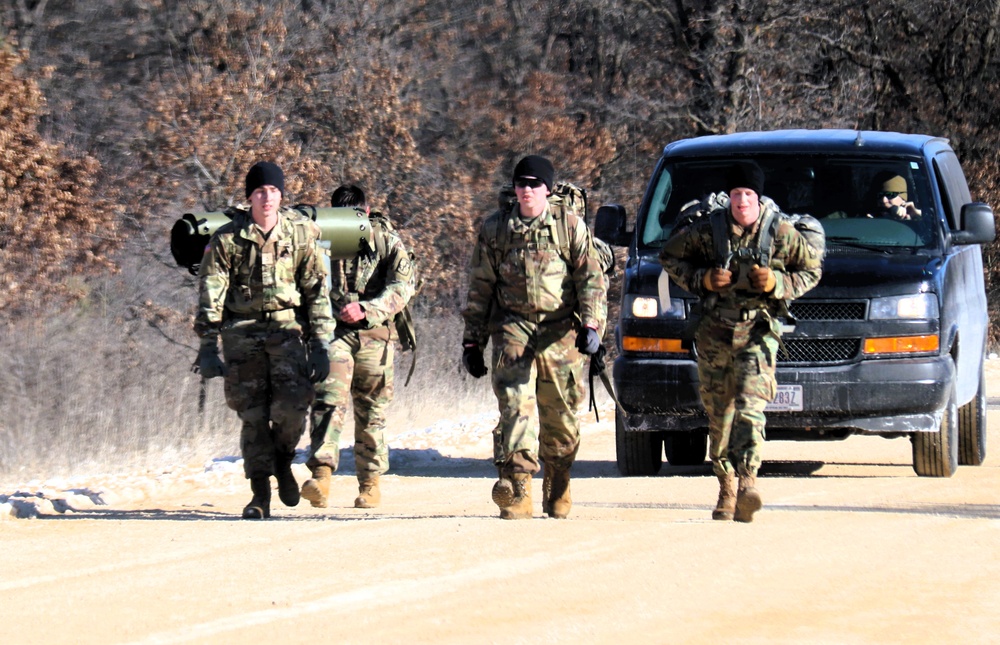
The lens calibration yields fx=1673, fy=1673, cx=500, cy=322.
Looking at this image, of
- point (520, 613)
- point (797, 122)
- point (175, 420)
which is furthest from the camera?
point (797, 122)

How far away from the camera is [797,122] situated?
26.5 metres

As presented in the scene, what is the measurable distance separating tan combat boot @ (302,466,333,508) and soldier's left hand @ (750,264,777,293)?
2749 mm

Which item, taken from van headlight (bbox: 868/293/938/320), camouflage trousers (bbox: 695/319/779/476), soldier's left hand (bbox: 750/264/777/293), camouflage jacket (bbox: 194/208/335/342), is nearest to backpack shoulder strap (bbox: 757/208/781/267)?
soldier's left hand (bbox: 750/264/777/293)

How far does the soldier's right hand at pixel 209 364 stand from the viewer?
881 centimetres

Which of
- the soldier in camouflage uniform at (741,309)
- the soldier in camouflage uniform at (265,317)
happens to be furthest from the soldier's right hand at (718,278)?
the soldier in camouflage uniform at (265,317)

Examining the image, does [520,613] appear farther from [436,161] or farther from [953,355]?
[436,161]

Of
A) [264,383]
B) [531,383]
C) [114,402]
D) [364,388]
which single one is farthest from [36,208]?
[531,383]

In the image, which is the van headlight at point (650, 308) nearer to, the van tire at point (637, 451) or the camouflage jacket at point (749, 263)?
the van tire at point (637, 451)

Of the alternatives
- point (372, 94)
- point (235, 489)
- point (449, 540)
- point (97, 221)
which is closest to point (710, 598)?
point (449, 540)

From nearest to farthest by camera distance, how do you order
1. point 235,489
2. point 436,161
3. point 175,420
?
point 235,489 → point 175,420 → point 436,161

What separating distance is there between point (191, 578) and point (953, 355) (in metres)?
5.85

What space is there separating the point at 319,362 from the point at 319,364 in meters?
0.01

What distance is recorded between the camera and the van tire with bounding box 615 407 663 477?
11.5m

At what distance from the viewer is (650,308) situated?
1080 centimetres
